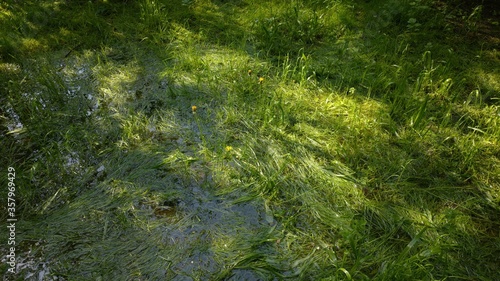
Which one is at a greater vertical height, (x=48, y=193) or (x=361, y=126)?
(x=361, y=126)

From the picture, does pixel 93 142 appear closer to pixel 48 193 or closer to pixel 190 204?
pixel 48 193

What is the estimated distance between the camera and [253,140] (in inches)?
107

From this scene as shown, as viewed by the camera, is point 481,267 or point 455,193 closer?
point 481,267

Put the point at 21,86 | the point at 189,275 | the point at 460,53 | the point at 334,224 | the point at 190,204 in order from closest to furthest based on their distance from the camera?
the point at 189,275 → the point at 334,224 → the point at 190,204 → the point at 21,86 → the point at 460,53

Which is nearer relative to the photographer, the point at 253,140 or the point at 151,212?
the point at 151,212

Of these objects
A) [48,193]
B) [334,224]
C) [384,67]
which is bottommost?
[48,193]

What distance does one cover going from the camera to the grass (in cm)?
200

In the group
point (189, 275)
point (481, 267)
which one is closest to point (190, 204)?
point (189, 275)

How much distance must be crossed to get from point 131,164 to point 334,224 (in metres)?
1.63

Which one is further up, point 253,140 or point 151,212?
point 253,140

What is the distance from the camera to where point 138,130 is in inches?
111

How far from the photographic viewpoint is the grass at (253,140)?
2.00 metres

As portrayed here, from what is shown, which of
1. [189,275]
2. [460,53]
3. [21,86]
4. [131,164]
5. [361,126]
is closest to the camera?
[189,275]

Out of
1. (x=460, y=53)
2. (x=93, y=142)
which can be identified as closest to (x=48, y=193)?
(x=93, y=142)
